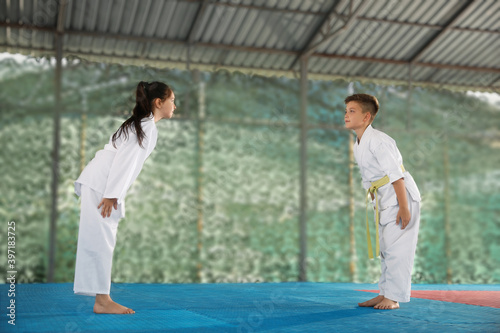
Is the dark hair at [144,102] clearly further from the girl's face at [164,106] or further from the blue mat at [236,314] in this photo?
the blue mat at [236,314]

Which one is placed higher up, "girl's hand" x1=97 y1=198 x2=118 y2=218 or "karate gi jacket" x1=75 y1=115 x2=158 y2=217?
"karate gi jacket" x1=75 y1=115 x2=158 y2=217

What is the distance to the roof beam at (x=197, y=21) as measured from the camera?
6.80 m

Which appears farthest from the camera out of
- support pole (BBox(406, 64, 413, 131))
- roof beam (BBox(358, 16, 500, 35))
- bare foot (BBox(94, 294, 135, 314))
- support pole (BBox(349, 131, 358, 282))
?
support pole (BBox(406, 64, 413, 131))

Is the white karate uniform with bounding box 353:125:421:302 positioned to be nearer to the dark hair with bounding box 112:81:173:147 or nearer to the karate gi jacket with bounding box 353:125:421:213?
the karate gi jacket with bounding box 353:125:421:213

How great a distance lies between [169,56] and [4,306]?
4.23 metres

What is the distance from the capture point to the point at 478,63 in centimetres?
827

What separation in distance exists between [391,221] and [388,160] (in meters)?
0.40

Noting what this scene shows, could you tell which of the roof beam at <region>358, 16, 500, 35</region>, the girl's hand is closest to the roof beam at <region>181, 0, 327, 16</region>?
the roof beam at <region>358, 16, 500, 35</region>

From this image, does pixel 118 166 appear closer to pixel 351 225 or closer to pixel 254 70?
pixel 254 70

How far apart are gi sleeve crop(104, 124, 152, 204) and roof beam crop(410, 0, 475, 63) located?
521 centimetres

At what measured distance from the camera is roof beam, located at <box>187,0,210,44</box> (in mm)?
6797

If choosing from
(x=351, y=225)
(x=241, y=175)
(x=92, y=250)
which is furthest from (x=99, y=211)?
(x=351, y=225)

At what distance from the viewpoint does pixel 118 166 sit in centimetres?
330

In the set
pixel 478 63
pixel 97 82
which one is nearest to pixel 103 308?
pixel 97 82
